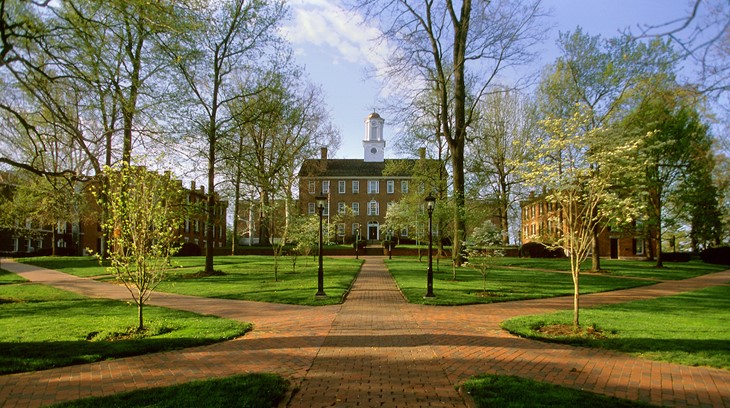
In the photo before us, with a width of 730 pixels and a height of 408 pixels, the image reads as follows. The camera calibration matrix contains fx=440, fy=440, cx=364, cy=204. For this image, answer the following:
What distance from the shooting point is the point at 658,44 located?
2144 cm

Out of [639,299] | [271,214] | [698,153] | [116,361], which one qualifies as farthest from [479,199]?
[116,361]

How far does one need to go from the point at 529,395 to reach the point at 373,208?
53.8 meters

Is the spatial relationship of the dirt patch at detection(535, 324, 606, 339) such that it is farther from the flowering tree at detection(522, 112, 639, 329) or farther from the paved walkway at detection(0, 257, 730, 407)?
the paved walkway at detection(0, 257, 730, 407)

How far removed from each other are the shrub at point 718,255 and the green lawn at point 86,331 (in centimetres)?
4201

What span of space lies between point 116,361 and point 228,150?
14876mm

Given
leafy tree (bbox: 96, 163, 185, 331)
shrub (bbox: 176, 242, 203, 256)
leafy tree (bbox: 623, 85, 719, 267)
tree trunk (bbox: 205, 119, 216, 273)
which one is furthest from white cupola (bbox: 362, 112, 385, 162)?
leafy tree (bbox: 96, 163, 185, 331)

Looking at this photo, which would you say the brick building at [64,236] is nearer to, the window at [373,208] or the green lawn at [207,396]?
the window at [373,208]

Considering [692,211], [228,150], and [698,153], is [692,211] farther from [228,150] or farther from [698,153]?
[228,150]

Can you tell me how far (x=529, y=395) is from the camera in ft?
Result: 14.4

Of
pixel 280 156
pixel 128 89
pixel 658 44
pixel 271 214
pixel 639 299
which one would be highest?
pixel 658 44

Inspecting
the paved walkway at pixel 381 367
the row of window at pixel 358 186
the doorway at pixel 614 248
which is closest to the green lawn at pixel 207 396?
the paved walkway at pixel 381 367

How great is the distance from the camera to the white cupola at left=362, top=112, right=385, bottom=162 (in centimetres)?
6094

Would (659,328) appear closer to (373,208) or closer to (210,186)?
(210,186)

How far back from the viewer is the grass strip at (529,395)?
13.7 ft
